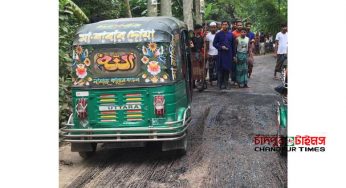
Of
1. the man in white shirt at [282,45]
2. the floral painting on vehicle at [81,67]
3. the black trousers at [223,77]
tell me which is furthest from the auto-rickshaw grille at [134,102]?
the man in white shirt at [282,45]

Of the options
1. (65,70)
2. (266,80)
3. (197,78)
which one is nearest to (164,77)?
(65,70)

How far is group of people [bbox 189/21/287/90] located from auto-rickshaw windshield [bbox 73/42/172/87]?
17.4ft

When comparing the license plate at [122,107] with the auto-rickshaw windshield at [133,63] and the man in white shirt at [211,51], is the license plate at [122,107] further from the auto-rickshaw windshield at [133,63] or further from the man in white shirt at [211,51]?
the man in white shirt at [211,51]

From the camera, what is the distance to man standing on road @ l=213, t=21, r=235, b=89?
11.9 m

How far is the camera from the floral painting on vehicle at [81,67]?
6992 millimetres

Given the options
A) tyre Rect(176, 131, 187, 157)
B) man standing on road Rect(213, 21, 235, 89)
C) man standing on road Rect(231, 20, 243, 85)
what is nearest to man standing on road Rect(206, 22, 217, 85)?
man standing on road Rect(231, 20, 243, 85)

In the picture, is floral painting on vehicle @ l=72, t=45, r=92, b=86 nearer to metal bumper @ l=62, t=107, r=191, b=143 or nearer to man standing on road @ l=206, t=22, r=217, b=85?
metal bumper @ l=62, t=107, r=191, b=143

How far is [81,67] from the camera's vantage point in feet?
23.1

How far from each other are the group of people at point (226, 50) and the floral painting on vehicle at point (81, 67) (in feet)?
18.5

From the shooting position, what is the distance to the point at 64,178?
632 centimetres
